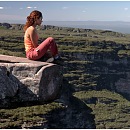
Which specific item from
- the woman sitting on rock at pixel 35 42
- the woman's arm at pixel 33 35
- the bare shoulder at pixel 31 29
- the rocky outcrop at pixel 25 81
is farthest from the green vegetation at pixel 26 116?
the rocky outcrop at pixel 25 81

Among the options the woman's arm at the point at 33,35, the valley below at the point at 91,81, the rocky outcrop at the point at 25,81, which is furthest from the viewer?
the valley below at the point at 91,81

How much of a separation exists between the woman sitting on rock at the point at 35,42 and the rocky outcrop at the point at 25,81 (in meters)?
0.84

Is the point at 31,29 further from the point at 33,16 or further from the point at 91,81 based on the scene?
the point at 91,81

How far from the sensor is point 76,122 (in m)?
92.2

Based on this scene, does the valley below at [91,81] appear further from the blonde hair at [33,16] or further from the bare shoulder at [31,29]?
the bare shoulder at [31,29]

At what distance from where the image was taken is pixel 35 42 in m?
12.7

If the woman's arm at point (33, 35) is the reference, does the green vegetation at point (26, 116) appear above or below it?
below

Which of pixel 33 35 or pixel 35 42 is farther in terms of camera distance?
pixel 35 42

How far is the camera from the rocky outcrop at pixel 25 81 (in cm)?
1149

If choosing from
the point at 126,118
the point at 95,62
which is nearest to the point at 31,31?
the point at 126,118

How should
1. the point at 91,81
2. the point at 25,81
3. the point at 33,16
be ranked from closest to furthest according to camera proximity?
the point at 25,81 < the point at 33,16 < the point at 91,81

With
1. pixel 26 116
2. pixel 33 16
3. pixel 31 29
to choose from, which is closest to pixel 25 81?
pixel 31 29

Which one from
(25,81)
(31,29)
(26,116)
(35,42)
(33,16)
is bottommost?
(26,116)

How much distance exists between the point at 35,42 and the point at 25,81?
5.48 feet
